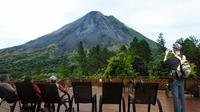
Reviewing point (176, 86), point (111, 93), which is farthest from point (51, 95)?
point (176, 86)

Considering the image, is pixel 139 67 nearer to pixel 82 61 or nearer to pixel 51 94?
pixel 82 61

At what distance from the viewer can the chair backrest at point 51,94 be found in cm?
1409

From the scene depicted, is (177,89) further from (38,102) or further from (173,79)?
(38,102)

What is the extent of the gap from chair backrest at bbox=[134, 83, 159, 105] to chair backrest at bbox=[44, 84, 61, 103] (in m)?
2.59

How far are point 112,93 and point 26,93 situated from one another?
2614 millimetres

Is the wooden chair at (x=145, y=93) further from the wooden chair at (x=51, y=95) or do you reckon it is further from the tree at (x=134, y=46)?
the tree at (x=134, y=46)

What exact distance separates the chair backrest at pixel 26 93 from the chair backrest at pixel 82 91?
3.64 feet

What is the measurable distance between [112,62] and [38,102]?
2634 inches

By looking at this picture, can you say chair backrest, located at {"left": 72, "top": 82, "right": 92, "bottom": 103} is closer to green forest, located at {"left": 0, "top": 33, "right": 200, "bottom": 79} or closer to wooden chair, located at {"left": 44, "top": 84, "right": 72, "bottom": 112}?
wooden chair, located at {"left": 44, "top": 84, "right": 72, "bottom": 112}

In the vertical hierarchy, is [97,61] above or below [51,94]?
above

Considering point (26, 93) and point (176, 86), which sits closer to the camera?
point (176, 86)

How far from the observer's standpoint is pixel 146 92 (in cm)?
1231

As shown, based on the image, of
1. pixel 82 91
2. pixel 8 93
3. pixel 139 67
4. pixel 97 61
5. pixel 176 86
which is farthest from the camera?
pixel 97 61

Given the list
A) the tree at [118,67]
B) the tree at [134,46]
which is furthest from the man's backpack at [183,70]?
the tree at [134,46]
